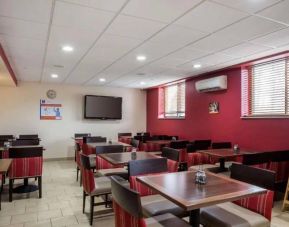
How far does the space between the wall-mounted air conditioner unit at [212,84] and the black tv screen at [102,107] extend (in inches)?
138

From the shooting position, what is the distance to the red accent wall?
4.52 metres

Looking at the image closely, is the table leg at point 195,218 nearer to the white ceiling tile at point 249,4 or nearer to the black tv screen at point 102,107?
the white ceiling tile at point 249,4

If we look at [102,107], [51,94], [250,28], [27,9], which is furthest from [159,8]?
[51,94]

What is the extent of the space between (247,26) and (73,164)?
20.2 ft

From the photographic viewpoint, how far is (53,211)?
3.59 metres

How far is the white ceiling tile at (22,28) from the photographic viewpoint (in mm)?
3018

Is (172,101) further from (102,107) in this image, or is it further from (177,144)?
(177,144)

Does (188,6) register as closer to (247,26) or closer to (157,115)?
(247,26)

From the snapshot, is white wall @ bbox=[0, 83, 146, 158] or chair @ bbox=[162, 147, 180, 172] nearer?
chair @ bbox=[162, 147, 180, 172]

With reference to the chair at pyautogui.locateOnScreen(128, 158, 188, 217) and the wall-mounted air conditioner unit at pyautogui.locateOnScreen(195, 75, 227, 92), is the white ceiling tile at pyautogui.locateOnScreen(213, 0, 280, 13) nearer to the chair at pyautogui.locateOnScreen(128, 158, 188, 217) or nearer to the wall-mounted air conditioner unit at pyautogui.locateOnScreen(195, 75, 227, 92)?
the chair at pyautogui.locateOnScreen(128, 158, 188, 217)

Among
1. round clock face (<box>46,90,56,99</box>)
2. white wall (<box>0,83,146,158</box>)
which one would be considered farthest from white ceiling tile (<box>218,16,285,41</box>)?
round clock face (<box>46,90,56,99</box>)

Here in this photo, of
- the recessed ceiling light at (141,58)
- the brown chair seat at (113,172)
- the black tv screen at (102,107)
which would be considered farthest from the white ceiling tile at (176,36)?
the black tv screen at (102,107)

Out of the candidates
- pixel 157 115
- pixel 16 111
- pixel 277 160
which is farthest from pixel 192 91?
pixel 16 111

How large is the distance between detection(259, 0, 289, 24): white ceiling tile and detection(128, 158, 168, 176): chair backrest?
2.08 meters
